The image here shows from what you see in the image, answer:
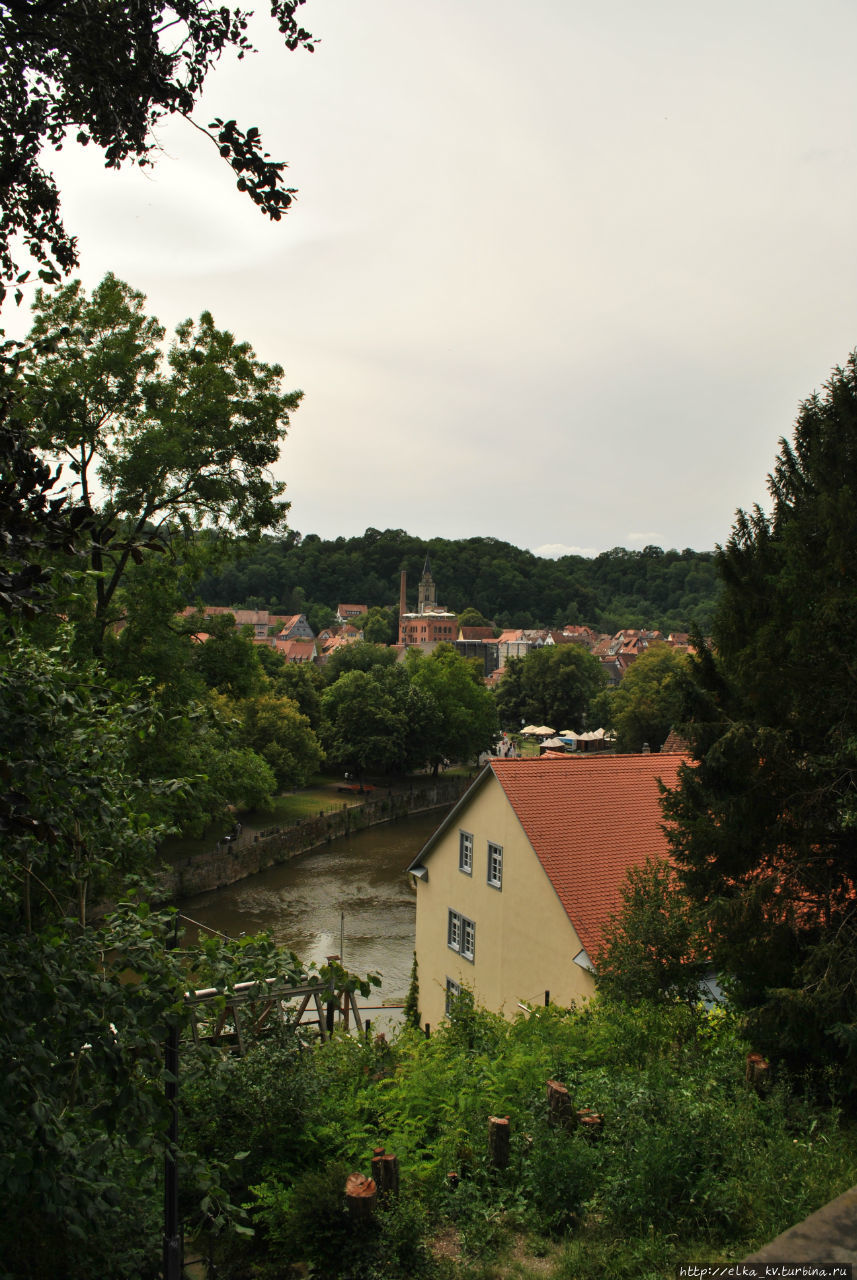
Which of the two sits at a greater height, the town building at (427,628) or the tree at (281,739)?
the town building at (427,628)

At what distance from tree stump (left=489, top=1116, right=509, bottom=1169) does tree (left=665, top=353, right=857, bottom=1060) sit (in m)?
2.63

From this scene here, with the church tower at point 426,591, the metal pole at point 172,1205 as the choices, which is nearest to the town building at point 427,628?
the church tower at point 426,591

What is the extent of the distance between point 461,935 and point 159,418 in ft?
34.9

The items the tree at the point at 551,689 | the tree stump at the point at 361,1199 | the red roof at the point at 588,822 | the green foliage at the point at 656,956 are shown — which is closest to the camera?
the tree stump at the point at 361,1199

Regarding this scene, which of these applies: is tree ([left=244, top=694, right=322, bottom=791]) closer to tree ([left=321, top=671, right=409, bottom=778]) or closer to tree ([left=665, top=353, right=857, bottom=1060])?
tree ([left=321, top=671, right=409, bottom=778])

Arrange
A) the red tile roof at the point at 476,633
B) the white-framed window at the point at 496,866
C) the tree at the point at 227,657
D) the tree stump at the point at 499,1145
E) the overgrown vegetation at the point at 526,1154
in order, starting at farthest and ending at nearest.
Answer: the red tile roof at the point at 476,633, the white-framed window at the point at 496,866, the tree at the point at 227,657, the tree stump at the point at 499,1145, the overgrown vegetation at the point at 526,1154

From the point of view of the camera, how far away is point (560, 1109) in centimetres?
646

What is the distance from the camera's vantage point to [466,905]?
15898 millimetres

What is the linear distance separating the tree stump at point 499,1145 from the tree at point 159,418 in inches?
325

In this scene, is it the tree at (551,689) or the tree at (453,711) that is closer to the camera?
the tree at (453,711)

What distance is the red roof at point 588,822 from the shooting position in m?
13.4

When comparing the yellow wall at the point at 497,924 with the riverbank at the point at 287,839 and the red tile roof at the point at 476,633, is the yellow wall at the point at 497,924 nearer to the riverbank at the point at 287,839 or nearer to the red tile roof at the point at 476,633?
the riverbank at the point at 287,839

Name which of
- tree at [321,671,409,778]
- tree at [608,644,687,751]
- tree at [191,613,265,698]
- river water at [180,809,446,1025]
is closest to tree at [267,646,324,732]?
tree at [321,671,409,778]

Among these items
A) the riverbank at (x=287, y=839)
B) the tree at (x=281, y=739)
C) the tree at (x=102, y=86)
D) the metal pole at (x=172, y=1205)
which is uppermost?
the tree at (x=102, y=86)
